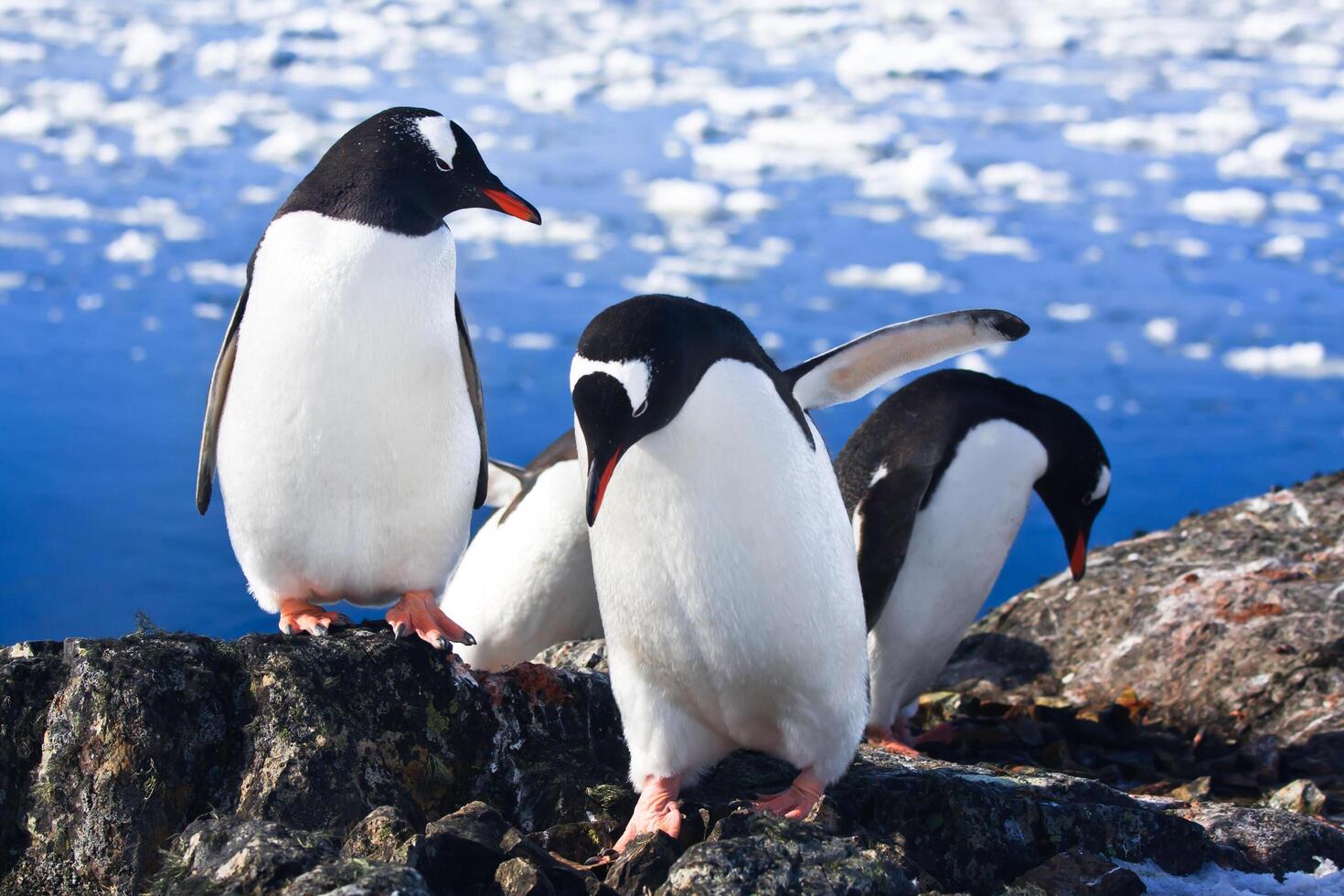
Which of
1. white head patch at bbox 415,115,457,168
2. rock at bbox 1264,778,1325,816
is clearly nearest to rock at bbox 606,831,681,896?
white head patch at bbox 415,115,457,168

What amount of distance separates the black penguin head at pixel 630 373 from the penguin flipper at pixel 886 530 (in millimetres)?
2057

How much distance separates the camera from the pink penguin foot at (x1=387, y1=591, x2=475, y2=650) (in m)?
3.35

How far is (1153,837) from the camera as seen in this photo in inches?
131

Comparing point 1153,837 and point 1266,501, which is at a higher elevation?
point 1153,837

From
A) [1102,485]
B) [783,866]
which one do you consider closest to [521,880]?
[783,866]

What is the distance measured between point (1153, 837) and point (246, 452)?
7.68ft

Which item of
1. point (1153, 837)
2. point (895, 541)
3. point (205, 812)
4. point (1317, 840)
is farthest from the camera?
point (895, 541)

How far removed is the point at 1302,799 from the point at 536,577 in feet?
8.57

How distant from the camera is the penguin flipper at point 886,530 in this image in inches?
197

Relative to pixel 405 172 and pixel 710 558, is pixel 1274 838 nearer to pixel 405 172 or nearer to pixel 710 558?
pixel 710 558

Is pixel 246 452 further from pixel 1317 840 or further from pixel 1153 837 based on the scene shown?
pixel 1317 840

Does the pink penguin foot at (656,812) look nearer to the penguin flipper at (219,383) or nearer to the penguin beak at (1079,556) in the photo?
the penguin flipper at (219,383)

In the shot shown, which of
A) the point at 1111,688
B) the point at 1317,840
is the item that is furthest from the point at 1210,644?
the point at 1317,840

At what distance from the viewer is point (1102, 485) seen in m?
5.59
